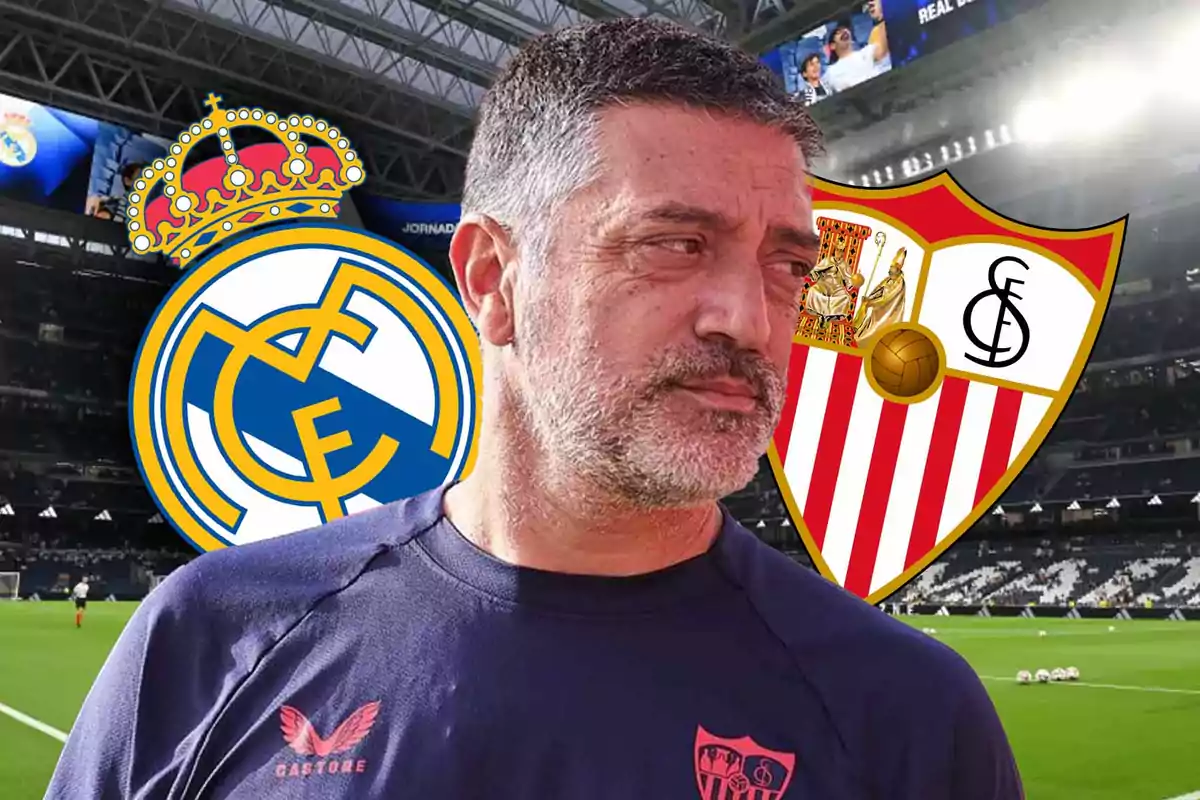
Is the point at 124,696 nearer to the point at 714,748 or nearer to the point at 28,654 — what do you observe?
the point at 714,748

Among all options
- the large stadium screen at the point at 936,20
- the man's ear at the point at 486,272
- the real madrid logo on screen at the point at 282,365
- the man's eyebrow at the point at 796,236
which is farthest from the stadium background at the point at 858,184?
the man's eyebrow at the point at 796,236

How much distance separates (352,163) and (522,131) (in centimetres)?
180

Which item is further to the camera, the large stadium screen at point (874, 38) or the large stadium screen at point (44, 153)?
the large stadium screen at point (44, 153)

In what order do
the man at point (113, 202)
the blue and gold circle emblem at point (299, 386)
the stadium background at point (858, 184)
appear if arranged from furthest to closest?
the man at point (113, 202), the stadium background at point (858, 184), the blue and gold circle emblem at point (299, 386)

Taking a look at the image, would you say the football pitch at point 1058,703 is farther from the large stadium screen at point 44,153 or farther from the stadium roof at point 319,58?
the stadium roof at point 319,58

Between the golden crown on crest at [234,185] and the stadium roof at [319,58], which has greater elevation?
the stadium roof at [319,58]

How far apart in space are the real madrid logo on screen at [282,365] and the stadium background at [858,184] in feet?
1.15

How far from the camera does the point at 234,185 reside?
2.68 m

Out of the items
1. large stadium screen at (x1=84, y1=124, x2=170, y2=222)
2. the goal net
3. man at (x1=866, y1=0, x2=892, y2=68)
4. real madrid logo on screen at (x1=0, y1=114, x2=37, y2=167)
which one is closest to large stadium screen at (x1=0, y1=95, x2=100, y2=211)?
real madrid logo on screen at (x1=0, y1=114, x2=37, y2=167)

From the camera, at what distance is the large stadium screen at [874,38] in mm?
11023

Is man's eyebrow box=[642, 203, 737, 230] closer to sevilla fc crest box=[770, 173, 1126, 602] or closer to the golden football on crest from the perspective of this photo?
sevilla fc crest box=[770, 173, 1126, 602]

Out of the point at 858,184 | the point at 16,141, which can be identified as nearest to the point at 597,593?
the point at 858,184

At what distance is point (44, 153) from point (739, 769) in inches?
716

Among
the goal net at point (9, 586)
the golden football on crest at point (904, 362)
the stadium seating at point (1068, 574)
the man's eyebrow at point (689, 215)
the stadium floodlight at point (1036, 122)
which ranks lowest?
the goal net at point (9, 586)
